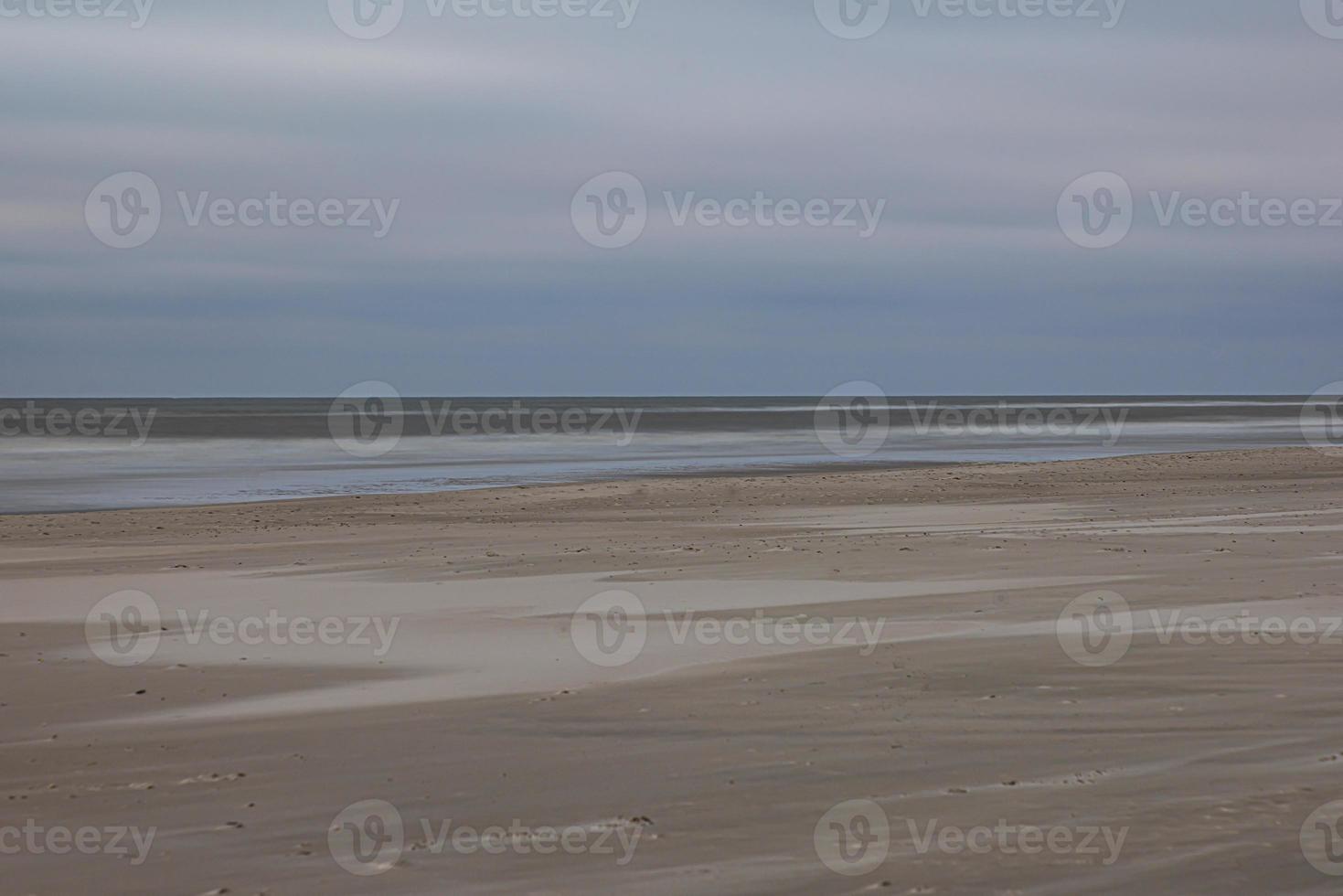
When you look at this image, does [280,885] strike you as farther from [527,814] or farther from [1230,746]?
[1230,746]

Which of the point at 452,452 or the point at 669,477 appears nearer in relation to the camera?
the point at 669,477

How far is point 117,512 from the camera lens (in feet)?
71.7

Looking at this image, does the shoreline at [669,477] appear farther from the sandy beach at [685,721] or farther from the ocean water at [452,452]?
the sandy beach at [685,721]

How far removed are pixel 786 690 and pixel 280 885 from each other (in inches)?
138

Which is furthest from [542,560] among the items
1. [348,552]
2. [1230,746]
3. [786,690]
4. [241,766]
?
[1230,746]

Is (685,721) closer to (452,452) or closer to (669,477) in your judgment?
(669,477)

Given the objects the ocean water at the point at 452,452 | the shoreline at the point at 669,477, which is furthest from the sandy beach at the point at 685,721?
the ocean water at the point at 452,452

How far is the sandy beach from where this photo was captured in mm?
4953

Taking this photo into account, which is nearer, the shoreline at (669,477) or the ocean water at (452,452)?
the shoreline at (669,477)

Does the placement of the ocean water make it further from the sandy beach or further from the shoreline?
the sandy beach

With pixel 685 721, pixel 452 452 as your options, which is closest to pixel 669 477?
pixel 452 452

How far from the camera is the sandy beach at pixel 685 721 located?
495 cm

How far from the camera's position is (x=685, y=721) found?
22.7 feet

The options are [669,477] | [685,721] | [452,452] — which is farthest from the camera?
[452,452]
